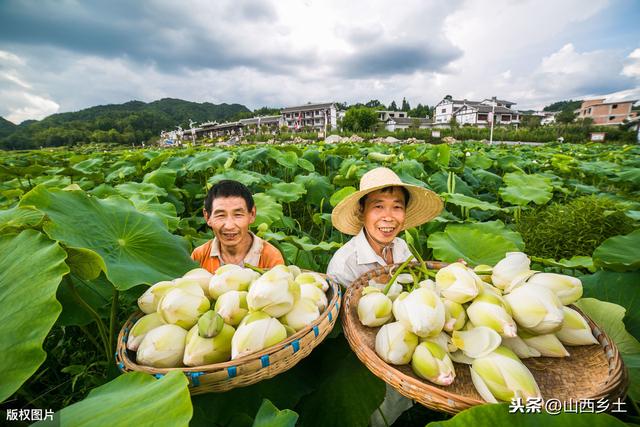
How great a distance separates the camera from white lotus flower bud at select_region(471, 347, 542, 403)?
2.42ft

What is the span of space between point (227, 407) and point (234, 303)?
39 centimetres

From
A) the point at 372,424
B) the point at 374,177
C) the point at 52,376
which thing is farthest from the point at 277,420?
the point at 52,376

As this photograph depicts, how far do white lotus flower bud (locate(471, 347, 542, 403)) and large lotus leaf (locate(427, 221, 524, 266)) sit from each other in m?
0.82

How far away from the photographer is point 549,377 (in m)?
0.86

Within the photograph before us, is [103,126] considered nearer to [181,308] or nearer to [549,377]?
[181,308]

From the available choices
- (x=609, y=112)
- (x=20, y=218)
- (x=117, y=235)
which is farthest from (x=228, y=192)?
(x=609, y=112)

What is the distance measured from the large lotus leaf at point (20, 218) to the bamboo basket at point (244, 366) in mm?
478

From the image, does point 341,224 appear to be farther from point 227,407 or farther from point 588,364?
point 588,364

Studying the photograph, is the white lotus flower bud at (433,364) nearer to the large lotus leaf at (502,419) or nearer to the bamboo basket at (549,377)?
the bamboo basket at (549,377)

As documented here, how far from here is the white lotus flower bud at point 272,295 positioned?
0.90m

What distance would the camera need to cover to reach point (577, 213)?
321cm

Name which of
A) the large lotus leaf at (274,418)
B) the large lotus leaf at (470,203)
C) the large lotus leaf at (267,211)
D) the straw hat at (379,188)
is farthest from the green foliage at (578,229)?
the large lotus leaf at (274,418)

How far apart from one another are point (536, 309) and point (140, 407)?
0.97 m

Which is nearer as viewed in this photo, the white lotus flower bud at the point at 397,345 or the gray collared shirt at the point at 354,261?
the white lotus flower bud at the point at 397,345
